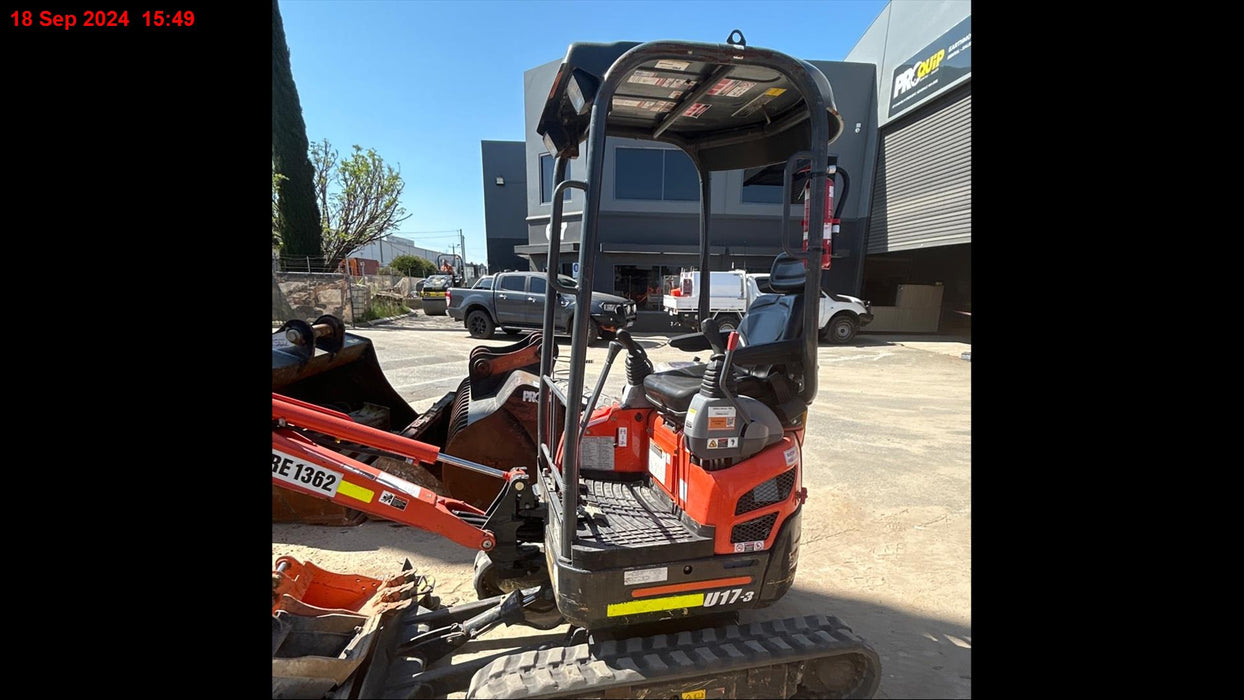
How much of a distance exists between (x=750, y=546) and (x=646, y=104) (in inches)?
86.5

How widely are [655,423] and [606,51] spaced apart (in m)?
1.87

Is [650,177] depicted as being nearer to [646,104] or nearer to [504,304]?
[504,304]

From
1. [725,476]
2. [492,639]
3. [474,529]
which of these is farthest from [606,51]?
[492,639]

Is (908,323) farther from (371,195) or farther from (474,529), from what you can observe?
(371,195)

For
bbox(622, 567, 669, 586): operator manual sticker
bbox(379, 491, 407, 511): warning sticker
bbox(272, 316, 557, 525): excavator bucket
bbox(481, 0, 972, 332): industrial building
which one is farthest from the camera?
bbox(481, 0, 972, 332): industrial building

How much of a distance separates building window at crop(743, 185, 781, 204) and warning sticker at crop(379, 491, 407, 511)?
712 inches

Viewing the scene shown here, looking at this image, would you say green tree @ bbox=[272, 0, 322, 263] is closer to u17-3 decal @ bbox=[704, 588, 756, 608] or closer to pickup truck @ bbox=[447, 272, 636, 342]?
pickup truck @ bbox=[447, 272, 636, 342]

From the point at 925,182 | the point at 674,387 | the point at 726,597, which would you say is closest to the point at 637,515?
the point at 726,597

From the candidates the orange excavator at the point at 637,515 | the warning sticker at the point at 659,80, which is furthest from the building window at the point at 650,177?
the warning sticker at the point at 659,80

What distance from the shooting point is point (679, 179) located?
1856 centimetres

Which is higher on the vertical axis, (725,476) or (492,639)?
(725,476)

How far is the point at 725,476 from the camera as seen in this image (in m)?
2.44

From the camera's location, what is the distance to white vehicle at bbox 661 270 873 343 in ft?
46.5

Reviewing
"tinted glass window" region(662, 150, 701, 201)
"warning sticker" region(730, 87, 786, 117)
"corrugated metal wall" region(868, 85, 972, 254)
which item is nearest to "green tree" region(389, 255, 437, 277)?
"tinted glass window" region(662, 150, 701, 201)
